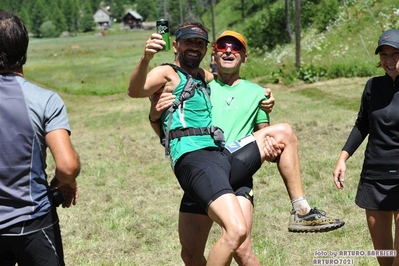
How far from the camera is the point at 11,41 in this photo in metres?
3.15

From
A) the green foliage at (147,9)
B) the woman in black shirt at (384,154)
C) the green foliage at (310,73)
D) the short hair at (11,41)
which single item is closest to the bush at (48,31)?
the green foliage at (147,9)

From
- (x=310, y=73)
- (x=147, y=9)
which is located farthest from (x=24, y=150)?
(x=147, y=9)

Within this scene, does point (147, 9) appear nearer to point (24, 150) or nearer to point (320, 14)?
point (320, 14)

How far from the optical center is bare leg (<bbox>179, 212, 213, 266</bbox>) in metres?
4.54

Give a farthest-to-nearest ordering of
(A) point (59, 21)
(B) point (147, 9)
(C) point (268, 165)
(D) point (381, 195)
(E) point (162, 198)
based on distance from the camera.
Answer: (B) point (147, 9), (A) point (59, 21), (C) point (268, 165), (E) point (162, 198), (D) point (381, 195)

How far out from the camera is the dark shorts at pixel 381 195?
4371 millimetres

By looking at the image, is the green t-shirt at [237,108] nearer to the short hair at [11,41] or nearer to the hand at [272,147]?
the hand at [272,147]

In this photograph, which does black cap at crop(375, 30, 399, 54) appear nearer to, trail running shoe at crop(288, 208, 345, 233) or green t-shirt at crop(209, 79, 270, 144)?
green t-shirt at crop(209, 79, 270, 144)

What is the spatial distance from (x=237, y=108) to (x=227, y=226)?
1158 mm

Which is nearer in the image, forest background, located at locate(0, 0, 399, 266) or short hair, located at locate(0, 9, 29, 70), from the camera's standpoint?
short hair, located at locate(0, 9, 29, 70)

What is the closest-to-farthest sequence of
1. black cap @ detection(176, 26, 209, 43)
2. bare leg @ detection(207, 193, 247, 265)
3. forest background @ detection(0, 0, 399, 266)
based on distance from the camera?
1. bare leg @ detection(207, 193, 247, 265)
2. black cap @ detection(176, 26, 209, 43)
3. forest background @ detection(0, 0, 399, 266)

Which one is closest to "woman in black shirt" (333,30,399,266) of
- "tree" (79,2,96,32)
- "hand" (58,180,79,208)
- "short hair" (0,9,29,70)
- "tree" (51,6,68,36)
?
"hand" (58,180,79,208)

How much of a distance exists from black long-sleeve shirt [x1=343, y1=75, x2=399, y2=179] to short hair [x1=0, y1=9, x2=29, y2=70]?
8.83 feet

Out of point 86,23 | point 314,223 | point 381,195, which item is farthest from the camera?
point 86,23
